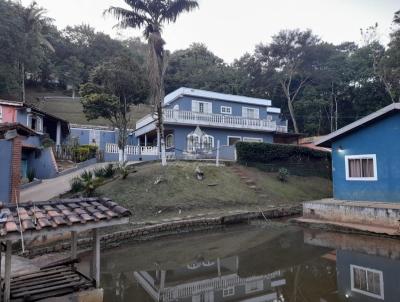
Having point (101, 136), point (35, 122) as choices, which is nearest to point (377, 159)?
point (35, 122)

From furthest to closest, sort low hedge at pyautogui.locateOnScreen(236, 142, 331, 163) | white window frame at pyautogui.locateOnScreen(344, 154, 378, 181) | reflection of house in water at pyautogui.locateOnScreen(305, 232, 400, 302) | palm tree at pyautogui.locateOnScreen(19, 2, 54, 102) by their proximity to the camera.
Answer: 1. palm tree at pyautogui.locateOnScreen(19, 2, 54, 102)
2. low hedge at pyautogui.locateOnScreen(236, 142, 331, 163)
3. white window frame at pyautogui.locateOnScreen(344, 154, 378, 181)
4. reflection of house in water at pyautogui.locateOnScreen(305, 232, 400, 302)

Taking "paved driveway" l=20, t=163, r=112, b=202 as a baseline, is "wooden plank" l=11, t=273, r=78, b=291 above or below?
below

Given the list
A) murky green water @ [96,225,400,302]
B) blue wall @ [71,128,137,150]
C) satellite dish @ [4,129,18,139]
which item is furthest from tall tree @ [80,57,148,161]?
murky green water @ [96,225,400,302]

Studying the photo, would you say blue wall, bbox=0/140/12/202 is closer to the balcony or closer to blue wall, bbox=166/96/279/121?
the balcony

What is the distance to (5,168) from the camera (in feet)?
41.7

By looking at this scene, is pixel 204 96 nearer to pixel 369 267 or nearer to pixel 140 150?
pixel 140 150

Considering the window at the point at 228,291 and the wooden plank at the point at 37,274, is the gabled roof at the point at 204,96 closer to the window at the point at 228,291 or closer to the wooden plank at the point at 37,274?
the window at the point at 228,291

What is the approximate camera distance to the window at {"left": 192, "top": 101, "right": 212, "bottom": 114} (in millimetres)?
29047

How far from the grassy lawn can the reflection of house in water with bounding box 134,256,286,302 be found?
221 inches

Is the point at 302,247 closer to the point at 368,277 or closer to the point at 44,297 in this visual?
the point at 368,277

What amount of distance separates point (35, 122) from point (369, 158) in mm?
23778

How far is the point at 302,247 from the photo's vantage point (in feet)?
38.0

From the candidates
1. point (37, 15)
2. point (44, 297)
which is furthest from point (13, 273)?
point (37, 15)

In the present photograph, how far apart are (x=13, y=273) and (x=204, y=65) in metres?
46.4
